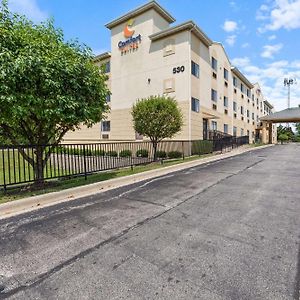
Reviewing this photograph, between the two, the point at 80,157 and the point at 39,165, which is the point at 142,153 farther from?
the point at 39,165

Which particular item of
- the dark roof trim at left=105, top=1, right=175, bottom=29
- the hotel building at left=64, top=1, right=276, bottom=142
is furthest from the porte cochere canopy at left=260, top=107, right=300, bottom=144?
the dark roof trim at left=105, top=1, right=175, bottom=29

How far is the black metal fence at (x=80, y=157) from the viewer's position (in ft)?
28.3

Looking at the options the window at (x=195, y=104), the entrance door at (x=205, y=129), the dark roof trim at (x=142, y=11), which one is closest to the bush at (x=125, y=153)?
the window at (x=195, y=104)

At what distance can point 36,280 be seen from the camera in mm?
3154

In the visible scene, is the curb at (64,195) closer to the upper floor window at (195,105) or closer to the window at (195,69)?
the upper floor window at (195,105)

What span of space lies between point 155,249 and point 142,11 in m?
25.9

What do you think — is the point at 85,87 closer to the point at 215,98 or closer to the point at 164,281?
the point at 164,281

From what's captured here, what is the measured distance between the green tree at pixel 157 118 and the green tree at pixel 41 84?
6.68 metres

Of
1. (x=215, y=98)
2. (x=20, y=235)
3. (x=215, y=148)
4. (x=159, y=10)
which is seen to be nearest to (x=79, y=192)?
(x=20, y=235)

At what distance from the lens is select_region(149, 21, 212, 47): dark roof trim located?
2211 cm

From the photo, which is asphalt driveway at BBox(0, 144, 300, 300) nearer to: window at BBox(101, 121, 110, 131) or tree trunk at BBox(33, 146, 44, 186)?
tree trunk at BBox(33, 146, 44, 186)

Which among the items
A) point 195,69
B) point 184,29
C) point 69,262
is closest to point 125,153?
point 69,262

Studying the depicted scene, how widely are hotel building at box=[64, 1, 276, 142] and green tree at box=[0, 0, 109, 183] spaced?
1451cm

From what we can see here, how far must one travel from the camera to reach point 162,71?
79.6ft
